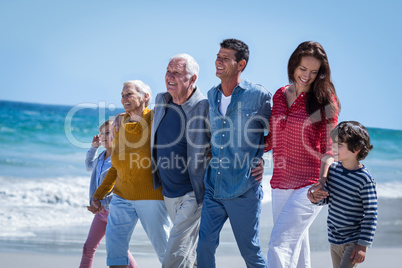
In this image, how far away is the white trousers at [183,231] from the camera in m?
3.50

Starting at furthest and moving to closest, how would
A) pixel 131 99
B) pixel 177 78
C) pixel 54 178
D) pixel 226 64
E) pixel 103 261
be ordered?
1. pixel 54 178
2. pixel 103 261
3. pixel 131 99
4. pixel 177 78
5. pixel 226 64

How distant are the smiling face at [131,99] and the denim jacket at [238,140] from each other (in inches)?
24.6

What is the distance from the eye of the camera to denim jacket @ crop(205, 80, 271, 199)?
330 cm

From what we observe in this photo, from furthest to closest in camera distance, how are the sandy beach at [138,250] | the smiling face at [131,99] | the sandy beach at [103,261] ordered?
the sandy beach at [138,250], the sandy beach at [103,261], the smiling face at [131,99]

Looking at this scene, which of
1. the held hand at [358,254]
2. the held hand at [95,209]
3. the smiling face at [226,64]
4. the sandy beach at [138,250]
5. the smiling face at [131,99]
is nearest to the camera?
the held hand at [358,254]

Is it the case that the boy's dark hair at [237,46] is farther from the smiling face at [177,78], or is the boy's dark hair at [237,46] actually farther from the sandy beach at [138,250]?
the sandy beach at [138,250]

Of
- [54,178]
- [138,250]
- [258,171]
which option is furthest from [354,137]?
[54,178]

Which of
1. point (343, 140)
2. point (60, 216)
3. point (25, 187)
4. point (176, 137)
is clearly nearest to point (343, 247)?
point (343, 140)

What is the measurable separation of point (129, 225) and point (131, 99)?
899 millimetres

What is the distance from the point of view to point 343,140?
120 inches

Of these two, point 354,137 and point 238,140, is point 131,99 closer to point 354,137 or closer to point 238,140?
point 238,140

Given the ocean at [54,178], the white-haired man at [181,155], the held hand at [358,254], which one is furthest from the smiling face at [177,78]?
the ocean at [54,178]

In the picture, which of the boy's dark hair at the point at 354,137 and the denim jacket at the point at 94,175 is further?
the denim jacket at the point at 94,175

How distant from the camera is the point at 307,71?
10.6ft
